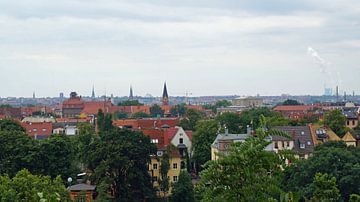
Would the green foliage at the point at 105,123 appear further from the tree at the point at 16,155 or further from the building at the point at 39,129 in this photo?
the tree at the point at 16,155

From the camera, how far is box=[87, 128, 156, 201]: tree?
46.7 m

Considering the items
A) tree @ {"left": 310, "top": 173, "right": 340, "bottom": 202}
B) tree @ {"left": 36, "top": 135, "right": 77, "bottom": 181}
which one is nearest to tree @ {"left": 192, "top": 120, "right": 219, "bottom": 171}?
tree @ {"left": 36, "top": 135, "right": 77, "bottom": 181}

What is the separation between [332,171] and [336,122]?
101ft

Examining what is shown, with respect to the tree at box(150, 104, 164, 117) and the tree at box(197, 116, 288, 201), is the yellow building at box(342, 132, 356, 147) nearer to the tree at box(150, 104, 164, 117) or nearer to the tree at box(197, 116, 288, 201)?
the tree at box(197, 116, 288, 201)

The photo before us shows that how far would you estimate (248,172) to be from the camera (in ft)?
39.4

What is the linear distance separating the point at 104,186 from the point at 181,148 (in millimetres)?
23412

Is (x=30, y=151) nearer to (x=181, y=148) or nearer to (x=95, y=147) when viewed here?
(x=95, y=147)

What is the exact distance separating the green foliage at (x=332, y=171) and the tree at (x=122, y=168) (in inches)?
448

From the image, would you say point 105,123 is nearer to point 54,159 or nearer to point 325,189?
point 54,159

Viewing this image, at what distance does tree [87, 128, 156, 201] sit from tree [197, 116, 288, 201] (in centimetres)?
3321

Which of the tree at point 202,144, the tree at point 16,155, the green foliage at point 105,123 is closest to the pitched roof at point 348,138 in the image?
the tree at point 202,144

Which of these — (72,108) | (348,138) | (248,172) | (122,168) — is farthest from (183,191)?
(72,108)

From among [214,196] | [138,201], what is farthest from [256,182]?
[138,201]

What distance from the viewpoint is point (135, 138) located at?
5062 cm
